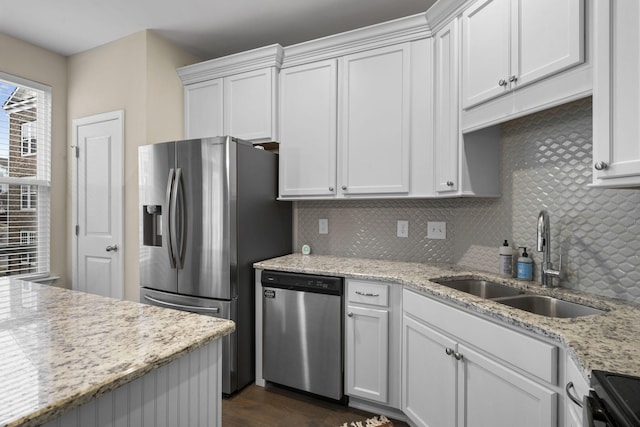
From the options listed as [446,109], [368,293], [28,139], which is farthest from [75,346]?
[28,139]

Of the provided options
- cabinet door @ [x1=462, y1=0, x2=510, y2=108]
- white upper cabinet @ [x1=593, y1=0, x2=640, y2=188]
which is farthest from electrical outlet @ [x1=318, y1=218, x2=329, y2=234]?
white upper cabinet @ [x1=593, y1=0, x2=640, y2=188]

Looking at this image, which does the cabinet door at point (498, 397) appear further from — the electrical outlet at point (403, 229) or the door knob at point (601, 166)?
the electrical outlet at point (403, 229)

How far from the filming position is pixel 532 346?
1212 millimetres

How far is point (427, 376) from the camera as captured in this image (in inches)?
70.7

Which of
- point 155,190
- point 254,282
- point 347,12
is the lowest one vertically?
point 254,282

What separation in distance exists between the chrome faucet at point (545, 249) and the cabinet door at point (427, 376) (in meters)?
0.63

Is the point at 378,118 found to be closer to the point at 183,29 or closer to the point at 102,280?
the point at 183,29

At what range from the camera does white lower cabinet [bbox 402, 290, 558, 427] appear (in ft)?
3.97

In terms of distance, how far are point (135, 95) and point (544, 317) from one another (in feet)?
11.1

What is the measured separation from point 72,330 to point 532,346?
1.53m

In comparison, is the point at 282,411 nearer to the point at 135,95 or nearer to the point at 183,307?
the point at 183,307

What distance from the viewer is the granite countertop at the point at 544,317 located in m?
0.94

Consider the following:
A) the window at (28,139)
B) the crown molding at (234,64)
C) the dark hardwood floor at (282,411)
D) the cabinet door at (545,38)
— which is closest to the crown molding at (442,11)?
the cabinet door at (545,38)

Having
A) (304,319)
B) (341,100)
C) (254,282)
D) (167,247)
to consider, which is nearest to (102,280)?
(167,247)
